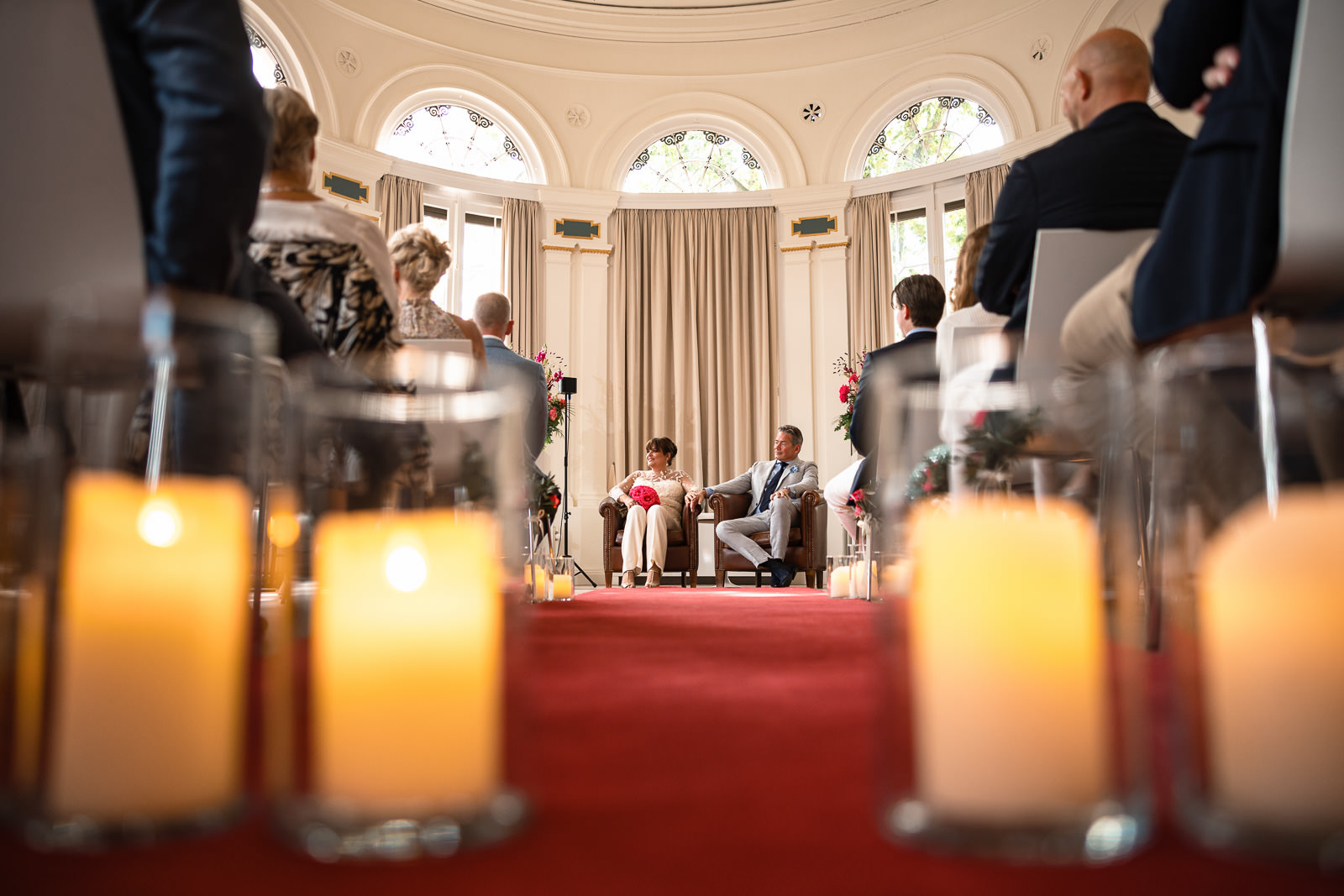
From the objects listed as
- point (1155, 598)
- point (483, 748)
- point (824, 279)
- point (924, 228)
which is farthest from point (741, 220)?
point (483, 748)

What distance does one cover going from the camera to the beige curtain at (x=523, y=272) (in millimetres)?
8039

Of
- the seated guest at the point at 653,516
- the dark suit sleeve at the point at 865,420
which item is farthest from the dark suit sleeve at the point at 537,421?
the seated guest at the point at 653,516

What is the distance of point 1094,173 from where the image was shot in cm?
184

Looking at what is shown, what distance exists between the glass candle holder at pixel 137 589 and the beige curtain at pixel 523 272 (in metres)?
7.59

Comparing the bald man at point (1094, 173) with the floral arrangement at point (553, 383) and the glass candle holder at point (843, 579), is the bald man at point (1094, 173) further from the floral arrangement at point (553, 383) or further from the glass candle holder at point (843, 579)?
the floral arrangement at point (553, 383)

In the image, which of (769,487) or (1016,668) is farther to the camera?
(769,487)

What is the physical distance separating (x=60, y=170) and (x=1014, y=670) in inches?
43.1

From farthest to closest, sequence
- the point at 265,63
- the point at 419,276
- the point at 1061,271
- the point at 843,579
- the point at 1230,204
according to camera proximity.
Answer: the point at 265,63
the point at 843,579
the point at 419,276
the point at 1061,271
the point at 1230,204

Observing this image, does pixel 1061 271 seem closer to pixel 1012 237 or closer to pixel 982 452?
pixel 1012 237

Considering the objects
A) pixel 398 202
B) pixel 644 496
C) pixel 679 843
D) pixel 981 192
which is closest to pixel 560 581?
pixel 679 843

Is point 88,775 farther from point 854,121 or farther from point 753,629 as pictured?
point 854,121

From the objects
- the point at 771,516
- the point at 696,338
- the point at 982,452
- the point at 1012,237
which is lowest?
the point at 982,452

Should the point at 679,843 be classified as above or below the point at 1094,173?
below

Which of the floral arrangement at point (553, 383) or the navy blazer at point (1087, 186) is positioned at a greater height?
the floral arrangement at point (553, 383)
